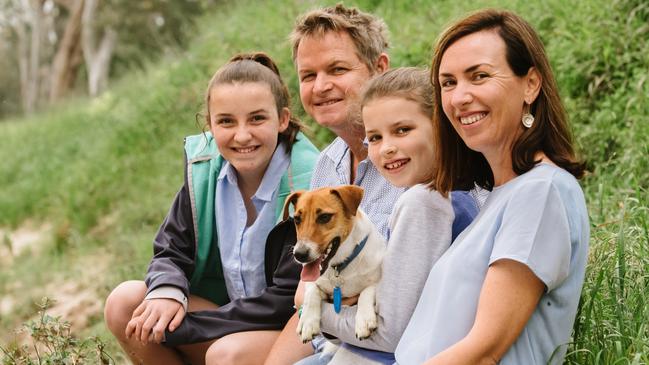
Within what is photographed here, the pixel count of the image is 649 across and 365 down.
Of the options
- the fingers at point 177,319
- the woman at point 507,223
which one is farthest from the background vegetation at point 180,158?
the fingers at point 177,319

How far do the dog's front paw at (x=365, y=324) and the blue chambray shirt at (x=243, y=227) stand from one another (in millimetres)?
1171

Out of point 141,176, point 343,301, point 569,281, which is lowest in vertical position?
point 141,176

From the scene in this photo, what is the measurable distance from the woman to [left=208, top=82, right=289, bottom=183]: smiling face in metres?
1.37

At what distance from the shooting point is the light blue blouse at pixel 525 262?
7.89ft

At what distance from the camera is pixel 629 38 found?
571 cm

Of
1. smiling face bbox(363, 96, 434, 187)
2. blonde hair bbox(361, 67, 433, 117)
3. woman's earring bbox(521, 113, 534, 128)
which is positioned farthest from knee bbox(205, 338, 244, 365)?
woman's earring bbox(521, 113, 534, 128)

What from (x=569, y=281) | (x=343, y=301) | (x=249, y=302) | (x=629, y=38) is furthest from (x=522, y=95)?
(x=629, y=38)

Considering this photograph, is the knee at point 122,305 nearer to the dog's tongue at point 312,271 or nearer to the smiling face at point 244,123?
the smiling face at point 244,123

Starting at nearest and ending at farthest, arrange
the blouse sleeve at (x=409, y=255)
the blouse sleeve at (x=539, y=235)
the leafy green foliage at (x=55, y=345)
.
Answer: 1. the blouse sleeve at (x=539, y=235)
2. the blouse sleeve at (x=409, y=255)
3. the leafy green foliage at (x=55, y=345)

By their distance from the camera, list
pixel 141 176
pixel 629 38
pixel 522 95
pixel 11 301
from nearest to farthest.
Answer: pixel 522 95, pixel 629 38, pixel 11 301, pixel 141 176

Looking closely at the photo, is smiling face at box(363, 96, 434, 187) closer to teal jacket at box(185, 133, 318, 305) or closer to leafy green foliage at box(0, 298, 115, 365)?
teal jacket at box(185, 133, 318, 305)

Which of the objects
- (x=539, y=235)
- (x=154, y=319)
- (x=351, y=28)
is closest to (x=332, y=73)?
(x=351, y=28)

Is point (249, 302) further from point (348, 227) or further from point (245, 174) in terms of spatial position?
point (348, 227)

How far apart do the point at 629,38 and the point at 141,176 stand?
5.86 meters
